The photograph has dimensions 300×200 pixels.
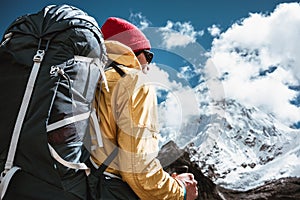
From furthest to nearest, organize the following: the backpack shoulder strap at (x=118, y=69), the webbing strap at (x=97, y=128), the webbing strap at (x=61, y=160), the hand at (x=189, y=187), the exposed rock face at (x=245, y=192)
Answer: the exposed rock face at (x=245, y=192)
the hand at (x=189, y=187)
the backpack shoulder strap at (x=118, y=69)
the webbing strap at (x=97, y=128)
the webbing strap at (x=61, y=160)

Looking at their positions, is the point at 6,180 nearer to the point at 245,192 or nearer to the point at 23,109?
the point at 23,109

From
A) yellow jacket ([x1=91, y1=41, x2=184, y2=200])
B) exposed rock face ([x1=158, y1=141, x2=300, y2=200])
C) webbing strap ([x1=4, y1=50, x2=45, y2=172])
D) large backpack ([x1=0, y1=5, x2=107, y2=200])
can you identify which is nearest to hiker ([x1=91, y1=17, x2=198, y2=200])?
yellow jacket ([x1=91, y1=41, x2=184, y2=200])

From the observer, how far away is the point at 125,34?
2377 mm

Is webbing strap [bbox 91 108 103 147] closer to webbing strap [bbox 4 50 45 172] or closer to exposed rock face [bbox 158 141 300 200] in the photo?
webbing strap [bbox 4 50 45 172]

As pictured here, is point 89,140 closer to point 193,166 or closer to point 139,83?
point 139,83

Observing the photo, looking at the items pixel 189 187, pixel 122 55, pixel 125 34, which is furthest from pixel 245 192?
pixel 122 55

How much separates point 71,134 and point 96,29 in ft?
1.62

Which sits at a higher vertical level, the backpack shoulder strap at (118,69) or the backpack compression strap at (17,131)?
the backpack shoulder strap at (118,69)

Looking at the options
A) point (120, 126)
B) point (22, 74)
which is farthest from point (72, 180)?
point (22, 74)

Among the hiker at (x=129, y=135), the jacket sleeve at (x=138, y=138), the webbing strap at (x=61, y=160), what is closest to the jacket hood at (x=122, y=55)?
the hiker at (x=129, y=135)

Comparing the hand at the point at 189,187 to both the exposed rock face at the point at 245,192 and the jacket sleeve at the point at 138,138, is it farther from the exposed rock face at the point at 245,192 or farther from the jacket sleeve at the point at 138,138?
Result: the exposed rock face at the point at 245,192

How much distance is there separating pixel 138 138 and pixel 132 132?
37 millimetres

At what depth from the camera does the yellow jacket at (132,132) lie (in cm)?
197

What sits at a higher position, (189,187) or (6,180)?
(189,187)
